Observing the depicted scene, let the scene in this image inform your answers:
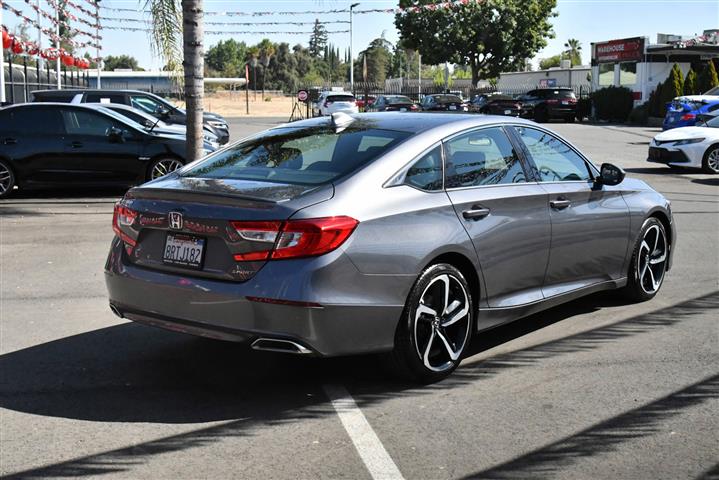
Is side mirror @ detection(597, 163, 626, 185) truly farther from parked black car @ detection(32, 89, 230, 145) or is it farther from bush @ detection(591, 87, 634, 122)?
bush @ detection(591, 87, 634, 122)

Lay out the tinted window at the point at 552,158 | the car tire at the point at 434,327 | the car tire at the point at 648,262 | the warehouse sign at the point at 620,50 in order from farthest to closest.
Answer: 1. the warehouse sign at the point at 620,50
2. the car tire at the point at 648,262
3. the tinted window at the point at 552,158
4. the car tire at the point at 434,327

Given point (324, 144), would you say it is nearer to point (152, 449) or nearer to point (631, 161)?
point (152, 449)

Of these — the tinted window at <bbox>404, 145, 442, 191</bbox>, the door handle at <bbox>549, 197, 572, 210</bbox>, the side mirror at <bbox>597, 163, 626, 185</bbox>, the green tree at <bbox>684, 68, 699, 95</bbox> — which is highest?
the green tree at <bbox>684, 68, 699, 95</bbox>

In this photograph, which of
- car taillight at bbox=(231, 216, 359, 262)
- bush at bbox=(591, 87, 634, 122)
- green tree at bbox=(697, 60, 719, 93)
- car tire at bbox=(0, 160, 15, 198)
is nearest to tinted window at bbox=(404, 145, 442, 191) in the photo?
car taillight at bbox=(231, 216, 359, 262)

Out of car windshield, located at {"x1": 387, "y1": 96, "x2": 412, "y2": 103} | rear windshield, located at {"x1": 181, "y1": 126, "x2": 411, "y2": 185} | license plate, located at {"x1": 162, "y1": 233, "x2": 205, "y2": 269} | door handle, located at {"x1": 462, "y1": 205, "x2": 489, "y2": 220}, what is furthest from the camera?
car windshield, located at {"x1": 387, "y1": 96, "x2": 412, "y2": 103}

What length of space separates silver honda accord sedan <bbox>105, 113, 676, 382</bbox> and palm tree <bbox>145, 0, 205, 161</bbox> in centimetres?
614

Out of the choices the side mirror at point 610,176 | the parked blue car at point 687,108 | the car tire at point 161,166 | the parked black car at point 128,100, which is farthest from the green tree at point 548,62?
the side mirror at point 610,176

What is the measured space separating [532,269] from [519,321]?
39.4 inches

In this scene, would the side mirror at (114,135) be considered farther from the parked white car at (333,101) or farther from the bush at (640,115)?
the bush at (640,115)

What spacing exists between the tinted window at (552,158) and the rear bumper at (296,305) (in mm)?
1791

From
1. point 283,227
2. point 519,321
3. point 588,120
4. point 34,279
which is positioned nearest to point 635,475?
point 283,227

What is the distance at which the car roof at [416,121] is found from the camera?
5859 millimetres

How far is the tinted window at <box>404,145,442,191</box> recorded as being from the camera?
5.41 metres

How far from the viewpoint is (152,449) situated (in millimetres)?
4395
